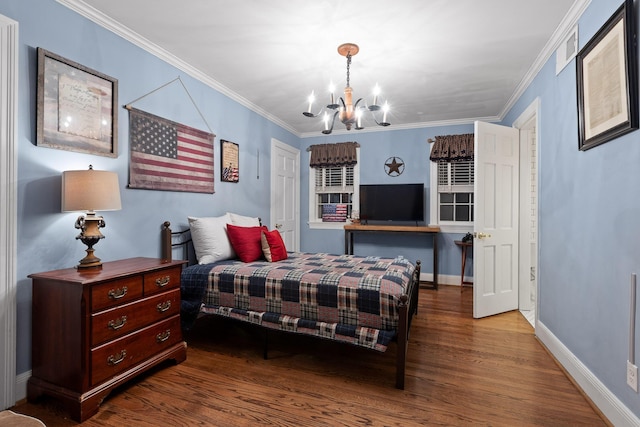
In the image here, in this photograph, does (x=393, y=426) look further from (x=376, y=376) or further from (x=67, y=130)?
(x=67, y=130)

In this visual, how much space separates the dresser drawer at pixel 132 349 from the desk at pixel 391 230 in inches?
127

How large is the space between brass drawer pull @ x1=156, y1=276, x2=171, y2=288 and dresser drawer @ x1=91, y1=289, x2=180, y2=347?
69 millimetres

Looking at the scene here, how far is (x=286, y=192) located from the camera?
18.1ft

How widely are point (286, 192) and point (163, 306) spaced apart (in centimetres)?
336

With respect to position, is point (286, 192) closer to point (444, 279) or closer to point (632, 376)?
point (444, 279)

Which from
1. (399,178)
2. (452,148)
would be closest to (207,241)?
(399,178)

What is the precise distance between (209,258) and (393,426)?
2.10 m

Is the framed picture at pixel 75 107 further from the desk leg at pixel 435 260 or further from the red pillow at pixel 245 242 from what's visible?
the desk leg at pixel 435 260

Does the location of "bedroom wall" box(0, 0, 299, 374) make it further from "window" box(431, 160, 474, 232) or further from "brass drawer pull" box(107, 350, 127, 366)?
"window" box(431, 160, 474, 232)

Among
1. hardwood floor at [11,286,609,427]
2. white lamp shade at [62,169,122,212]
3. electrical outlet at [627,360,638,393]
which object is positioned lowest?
hardwood floor at [11,286,609,427]

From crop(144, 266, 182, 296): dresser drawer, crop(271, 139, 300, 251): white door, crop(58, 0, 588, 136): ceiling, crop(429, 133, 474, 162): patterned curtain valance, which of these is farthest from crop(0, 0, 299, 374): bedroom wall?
crop(429, 133, 474, 162): patterned curtain valance

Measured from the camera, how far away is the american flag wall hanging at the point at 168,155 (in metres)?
2.78

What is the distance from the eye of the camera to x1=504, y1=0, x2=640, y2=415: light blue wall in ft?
5.81

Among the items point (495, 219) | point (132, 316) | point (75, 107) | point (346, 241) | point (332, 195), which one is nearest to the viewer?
point (132, 316)
